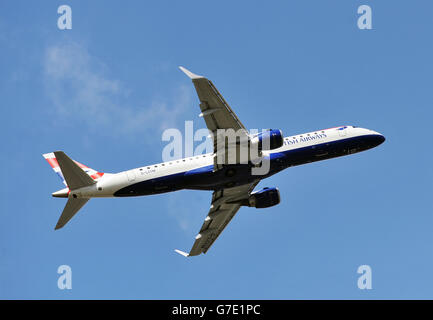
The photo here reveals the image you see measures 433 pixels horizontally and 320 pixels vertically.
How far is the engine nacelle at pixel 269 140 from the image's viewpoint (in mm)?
59500

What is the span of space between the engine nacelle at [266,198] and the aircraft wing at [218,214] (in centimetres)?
102

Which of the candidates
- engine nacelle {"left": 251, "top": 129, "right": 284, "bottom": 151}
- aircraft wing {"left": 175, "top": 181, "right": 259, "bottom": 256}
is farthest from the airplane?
aircraft wing {"left": 175, "top": 181, "right": 259, "bottom": 256}

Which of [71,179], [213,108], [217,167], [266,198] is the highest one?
[213,108]

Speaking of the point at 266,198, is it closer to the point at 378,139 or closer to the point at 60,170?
the point at 378,139

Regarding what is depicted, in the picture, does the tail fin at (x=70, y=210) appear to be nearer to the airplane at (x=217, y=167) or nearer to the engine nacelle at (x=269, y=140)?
the airplane at (x=217, y=167)

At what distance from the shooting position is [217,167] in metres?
61.2

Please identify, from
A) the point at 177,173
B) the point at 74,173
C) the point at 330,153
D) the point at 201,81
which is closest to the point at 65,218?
the point at 74,173

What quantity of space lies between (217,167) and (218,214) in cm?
1008

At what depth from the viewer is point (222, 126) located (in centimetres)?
5756

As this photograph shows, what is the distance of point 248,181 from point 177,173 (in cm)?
734

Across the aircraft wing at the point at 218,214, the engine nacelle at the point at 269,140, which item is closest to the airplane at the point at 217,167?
the engine nacelle at the point at 269,140

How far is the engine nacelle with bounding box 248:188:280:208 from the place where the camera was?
221 ft

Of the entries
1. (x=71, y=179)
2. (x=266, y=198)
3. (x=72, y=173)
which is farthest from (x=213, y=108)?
(x=266, y=198)

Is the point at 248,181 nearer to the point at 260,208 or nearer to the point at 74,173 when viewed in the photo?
the point at 260,208
